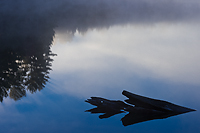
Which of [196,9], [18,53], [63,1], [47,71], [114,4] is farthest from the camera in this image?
[114,4]

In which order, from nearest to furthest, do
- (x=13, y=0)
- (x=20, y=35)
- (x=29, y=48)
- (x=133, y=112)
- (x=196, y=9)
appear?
(x=133, y=112)
(x=29, y=48)
(x=20, y=35)
(x=13, y=0)
(x=196, y=9)

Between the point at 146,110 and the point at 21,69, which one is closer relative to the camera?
the point at 146,110

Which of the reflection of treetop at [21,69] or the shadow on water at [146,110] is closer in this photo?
the shadow on water at [146,110]

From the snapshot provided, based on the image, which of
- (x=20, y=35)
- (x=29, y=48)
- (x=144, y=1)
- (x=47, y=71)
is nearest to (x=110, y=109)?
(x=47, y=71)

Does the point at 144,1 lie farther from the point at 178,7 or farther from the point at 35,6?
the point at 35,6

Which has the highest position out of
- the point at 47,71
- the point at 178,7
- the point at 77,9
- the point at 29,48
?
the point at 178,7

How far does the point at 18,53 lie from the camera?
470 centimetres

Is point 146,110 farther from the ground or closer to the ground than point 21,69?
closer to the ground

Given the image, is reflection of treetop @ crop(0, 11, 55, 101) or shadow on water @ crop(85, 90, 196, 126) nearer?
shadow on water @ crop(85, 90, 196, 126)

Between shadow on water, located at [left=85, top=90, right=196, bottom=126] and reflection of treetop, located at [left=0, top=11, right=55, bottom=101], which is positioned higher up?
reflection of treetop, located at [left=0, top=11, right=55, bottom=101]

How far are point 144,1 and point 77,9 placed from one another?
38.8 ft

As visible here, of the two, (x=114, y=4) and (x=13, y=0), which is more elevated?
(x=114, y=4)

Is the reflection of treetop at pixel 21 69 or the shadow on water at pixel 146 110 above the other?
the reflection of treetop at pixel 21 69

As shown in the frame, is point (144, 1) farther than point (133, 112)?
Yes
